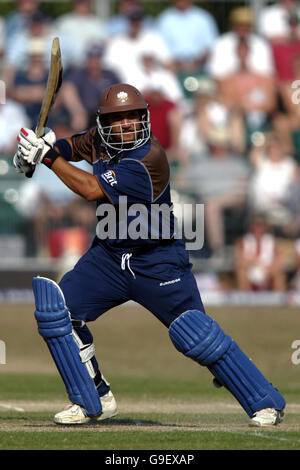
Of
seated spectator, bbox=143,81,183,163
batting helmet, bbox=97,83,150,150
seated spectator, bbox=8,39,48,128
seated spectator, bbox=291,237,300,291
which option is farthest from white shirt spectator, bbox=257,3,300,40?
batting helmet, bbox=97,83,150,150

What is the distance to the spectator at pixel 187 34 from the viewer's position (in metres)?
15.5

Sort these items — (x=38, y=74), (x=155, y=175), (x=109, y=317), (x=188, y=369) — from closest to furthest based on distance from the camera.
Result: (x=155, y=175)
(x=188, y=369)
(x=109, y=317)
(x=38, y=74)

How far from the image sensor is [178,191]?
13.7m

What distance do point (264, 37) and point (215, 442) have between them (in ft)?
36.5

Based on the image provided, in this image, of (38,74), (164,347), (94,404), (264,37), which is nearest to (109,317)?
(164,347)

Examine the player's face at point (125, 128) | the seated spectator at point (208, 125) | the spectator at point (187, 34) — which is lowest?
the player's face at point (125, 128)

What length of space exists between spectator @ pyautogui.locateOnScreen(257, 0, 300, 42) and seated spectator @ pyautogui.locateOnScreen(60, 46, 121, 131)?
2851mm

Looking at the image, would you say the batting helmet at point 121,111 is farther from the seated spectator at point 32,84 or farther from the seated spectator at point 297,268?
the seated spectator at point 32,84

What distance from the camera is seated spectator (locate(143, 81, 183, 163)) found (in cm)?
1405

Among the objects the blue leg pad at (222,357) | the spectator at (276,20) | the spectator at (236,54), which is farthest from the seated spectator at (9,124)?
the blue leg pad at (222,357)

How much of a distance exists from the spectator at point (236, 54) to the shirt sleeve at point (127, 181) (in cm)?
927

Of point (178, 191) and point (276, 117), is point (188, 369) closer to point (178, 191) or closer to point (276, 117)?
point (178, 191)

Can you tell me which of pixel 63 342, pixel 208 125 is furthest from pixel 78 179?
pixel 208 125

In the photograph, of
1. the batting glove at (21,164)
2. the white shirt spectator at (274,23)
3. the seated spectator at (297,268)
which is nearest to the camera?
the batting glove at (21,164)
